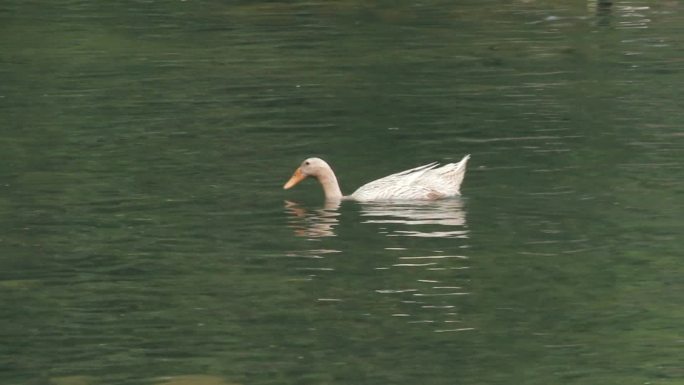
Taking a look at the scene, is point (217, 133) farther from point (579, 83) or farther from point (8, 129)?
point (579, 83)

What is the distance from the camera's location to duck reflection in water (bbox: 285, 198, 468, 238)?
1842 centimetres

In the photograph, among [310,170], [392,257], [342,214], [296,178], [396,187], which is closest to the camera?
[392,257]

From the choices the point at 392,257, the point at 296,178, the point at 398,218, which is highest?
the point at 296,178

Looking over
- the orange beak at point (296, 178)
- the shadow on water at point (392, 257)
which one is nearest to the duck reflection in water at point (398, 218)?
the shadow on water at point (392, 257)

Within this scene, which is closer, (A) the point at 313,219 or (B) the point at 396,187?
(A) the point at 313,219

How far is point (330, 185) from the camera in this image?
20.1 metres

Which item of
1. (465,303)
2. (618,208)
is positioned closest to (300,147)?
(618,208)

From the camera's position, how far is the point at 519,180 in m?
20.2

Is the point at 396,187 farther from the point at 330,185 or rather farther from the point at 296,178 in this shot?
the point at 296,178

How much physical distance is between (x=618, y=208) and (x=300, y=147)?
5259 mm

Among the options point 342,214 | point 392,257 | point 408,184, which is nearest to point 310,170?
point 342,214

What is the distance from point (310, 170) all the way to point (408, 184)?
42.1 inches

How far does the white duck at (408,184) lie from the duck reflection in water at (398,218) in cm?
8

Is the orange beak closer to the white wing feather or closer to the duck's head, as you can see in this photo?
the duck's head
